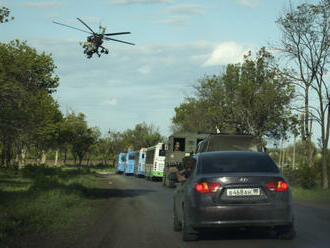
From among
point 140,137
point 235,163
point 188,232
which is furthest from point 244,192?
point 140,137

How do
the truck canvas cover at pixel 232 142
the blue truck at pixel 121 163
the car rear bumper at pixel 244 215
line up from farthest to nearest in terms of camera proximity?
the blue truck at pixel 121 163 < the truck canvas cover at pixel 232 142 < the car rear bumper at pixel 244 215

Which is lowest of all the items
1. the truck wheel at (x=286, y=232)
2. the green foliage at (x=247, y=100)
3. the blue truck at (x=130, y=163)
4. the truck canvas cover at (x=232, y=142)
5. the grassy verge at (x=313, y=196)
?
the truck wheel at (x=286, y=232)

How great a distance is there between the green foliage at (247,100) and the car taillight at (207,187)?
111ft

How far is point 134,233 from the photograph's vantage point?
1125cm

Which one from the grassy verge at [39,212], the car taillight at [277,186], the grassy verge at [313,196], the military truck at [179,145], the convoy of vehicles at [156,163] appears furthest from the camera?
the convoy of vehicles at [156,163]

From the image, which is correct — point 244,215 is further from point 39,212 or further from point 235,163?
point 39,212

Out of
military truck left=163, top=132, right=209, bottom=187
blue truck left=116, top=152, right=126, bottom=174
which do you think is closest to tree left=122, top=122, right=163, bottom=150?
blue truck left=116, top=152, right=126, bottom=174

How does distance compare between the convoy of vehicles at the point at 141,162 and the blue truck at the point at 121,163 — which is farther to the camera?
the blue truck at the point at 121,163

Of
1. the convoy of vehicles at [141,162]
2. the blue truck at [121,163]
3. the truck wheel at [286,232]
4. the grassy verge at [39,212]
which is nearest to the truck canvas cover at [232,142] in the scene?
the grassy verge at [39,212]

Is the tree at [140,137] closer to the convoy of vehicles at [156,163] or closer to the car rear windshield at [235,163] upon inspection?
the convoy of vehicles at [156,163]

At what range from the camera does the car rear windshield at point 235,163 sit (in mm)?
9656

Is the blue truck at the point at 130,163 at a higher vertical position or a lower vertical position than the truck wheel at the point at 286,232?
higher

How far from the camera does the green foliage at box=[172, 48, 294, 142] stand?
1865 inches

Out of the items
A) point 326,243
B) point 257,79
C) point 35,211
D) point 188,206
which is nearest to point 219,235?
point 188,206
